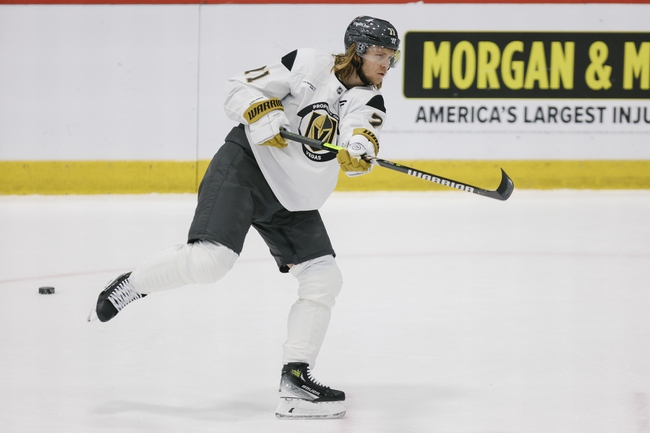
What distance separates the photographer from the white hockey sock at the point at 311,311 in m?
2.68

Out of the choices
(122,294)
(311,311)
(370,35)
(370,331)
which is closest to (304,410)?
(311,311)

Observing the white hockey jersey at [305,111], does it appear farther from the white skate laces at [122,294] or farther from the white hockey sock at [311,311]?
the white skate laces at [122,294]

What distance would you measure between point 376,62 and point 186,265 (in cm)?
75

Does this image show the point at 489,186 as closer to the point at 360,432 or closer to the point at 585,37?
the point at 585,37

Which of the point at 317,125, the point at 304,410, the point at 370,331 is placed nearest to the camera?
the point at 304,410

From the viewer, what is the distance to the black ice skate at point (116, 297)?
2756 millimetres

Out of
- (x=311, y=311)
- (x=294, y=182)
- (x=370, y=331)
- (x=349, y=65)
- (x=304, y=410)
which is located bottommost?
(x=304, y=410)

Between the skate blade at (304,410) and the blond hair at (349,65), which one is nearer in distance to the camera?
the skate blade at (304,410)

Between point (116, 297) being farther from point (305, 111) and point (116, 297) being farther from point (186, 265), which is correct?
point (305, 111)

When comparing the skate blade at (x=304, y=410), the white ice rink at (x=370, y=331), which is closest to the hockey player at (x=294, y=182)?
the skate blade at (x=304, y=410)

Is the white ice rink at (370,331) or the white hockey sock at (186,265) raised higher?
the white hockey sock at (186,265)

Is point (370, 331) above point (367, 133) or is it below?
below

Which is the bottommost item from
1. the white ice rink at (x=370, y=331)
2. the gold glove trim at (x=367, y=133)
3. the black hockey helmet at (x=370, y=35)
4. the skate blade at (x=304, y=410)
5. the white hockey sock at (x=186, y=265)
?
the skate blade at (x=304, y=410)

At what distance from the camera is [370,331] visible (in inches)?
138
